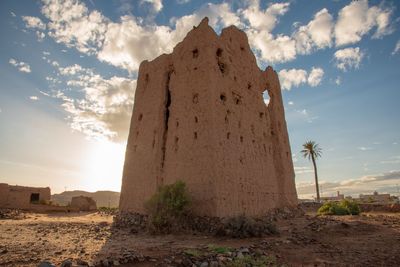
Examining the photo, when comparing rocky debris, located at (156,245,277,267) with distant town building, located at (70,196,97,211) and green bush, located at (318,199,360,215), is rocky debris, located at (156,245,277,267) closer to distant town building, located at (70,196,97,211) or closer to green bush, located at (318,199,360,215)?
green bush, located at (318,199,360,215)

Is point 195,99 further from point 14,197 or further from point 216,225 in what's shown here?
point 14,197

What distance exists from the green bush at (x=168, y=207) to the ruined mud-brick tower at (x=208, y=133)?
67 centimetres

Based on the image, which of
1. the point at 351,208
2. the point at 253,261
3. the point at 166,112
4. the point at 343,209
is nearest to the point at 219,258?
the point at 253,261

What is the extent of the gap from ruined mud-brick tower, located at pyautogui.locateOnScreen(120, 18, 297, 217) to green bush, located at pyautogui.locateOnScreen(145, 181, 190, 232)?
2.20 feet

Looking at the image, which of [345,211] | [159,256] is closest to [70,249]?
[159,256]

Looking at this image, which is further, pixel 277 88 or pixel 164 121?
pixel 277 88

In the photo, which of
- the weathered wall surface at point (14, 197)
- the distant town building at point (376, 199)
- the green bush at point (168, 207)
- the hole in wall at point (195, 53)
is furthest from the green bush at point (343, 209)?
the weathered wall surface at point (14, 197)

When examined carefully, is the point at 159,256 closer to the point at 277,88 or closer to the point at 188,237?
the point at 188,237

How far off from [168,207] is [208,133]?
3757 millimetres

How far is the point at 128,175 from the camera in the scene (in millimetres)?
16344

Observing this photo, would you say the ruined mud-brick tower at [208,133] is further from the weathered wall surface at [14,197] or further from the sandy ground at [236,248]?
the weathered wall surface at [14,197]

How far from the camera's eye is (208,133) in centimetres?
1291

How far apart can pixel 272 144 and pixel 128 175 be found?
966 centimetres

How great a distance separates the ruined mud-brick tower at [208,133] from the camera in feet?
41.8
